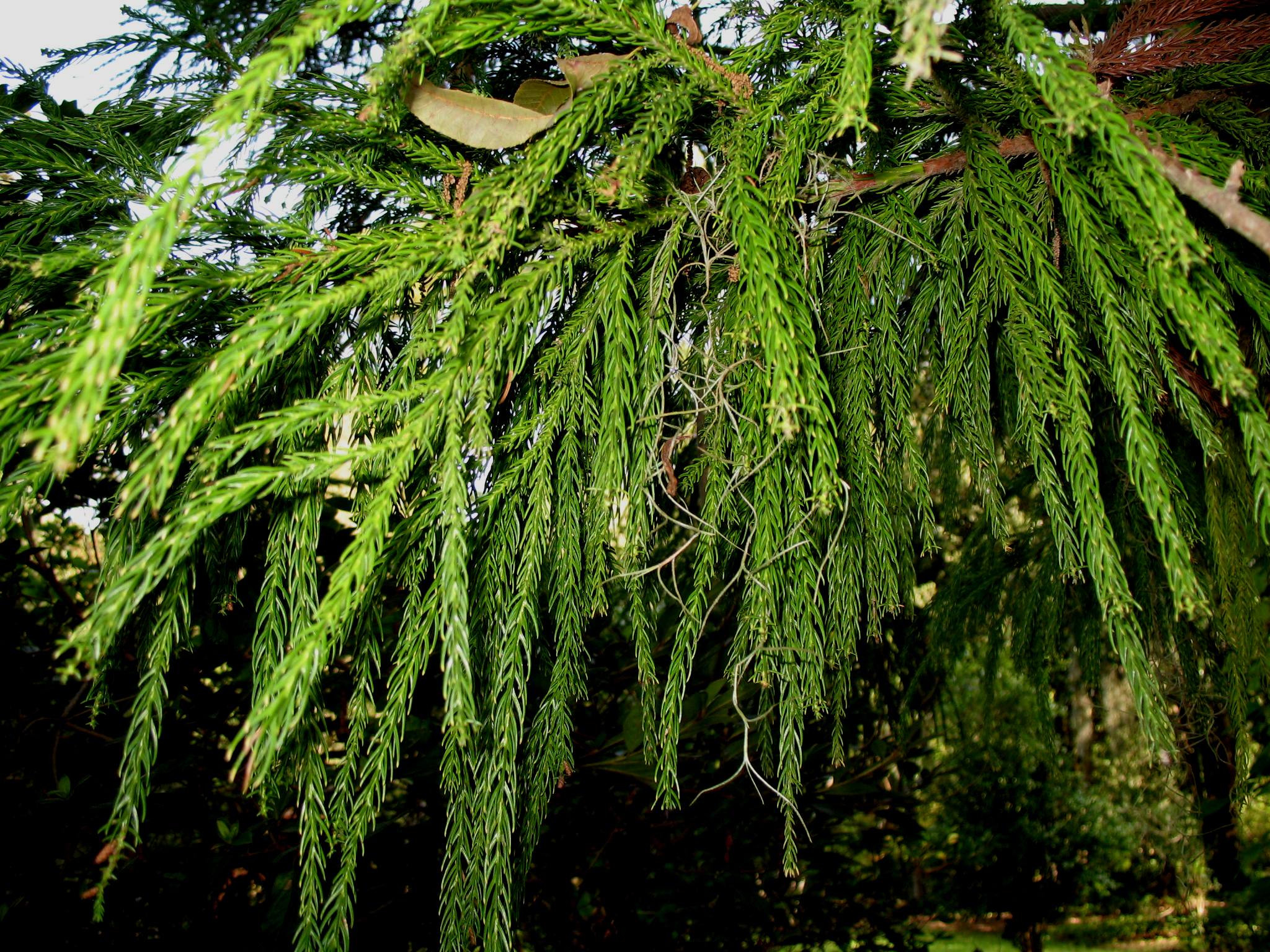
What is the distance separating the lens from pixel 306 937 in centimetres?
69

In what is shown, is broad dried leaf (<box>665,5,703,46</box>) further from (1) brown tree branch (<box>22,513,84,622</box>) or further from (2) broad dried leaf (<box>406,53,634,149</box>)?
(1) brown tree branch (<box>22,513,84,622</box>)

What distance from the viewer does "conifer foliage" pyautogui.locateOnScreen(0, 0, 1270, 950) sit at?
58 centimetres

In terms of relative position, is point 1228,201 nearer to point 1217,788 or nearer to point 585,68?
point 585,68

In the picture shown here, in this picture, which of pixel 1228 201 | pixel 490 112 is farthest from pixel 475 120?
pixel 1228 201

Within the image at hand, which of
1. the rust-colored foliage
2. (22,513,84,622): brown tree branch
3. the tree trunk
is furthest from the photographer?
(22,513,84,622): brown tree branch

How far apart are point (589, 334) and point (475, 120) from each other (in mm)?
237

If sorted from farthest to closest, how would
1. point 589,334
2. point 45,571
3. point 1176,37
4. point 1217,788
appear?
point 1217,788
point 45,571
point 1176,37
point 589,334

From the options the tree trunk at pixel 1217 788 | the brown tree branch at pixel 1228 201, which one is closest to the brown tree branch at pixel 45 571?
the brown tree branch at pixel 1228 201

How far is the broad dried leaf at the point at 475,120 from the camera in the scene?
75 centimetres

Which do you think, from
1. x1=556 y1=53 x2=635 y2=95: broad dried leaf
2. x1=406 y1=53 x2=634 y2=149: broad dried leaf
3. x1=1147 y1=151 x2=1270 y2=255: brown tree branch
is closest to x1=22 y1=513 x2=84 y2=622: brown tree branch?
x1=406 y1=53 x2=634 y2=149: broad dried leaf

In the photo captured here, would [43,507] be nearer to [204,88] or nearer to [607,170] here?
[204,88]

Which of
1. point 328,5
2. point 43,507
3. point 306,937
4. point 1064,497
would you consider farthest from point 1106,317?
point 43,507

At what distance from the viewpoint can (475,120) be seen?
757 millimetres

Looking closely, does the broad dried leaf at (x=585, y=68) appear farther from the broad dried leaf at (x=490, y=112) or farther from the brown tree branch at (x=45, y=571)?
the brown tree branch at (x=45, y=571)
